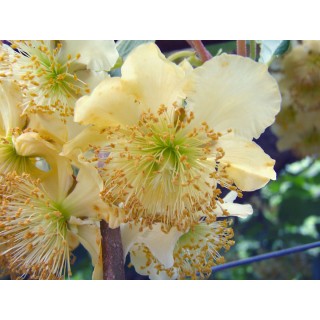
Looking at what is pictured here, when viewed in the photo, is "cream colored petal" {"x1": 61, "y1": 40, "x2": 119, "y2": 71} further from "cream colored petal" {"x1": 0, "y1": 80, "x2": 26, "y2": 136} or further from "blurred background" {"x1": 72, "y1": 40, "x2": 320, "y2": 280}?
"blurred background" {"x1": 72, "y1": 40, "x2": 320, "y2": 280}

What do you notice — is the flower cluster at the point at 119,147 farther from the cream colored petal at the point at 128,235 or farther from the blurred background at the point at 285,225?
the blurred background at the point at 285,225

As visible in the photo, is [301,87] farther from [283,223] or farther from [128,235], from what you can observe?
[283,223]

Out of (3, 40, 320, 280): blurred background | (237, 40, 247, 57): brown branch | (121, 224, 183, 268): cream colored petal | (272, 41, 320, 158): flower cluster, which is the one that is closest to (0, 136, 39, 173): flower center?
(121, 224, 183, 268): cream colored petal
